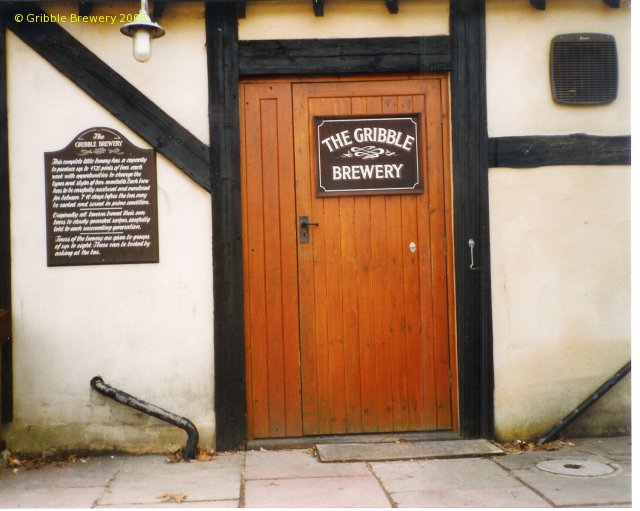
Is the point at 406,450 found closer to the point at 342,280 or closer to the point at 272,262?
the point at 342,280

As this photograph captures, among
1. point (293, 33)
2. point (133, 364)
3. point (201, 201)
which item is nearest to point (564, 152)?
point (293, 33)

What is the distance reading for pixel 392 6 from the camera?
5.35m

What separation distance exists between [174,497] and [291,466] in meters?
0.91

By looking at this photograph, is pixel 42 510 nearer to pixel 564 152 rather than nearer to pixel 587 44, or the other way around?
pixel 564 152

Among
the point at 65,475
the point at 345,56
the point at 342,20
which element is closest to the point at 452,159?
the point at 345,56

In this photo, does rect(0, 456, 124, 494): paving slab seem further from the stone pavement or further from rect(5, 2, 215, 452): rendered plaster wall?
rect(5, 2, 215, 452): rendered plaster wall

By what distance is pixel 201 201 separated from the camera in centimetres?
536

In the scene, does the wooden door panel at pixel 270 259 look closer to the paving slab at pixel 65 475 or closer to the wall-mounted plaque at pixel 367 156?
the wall-mounted plaque at pixel 367 156

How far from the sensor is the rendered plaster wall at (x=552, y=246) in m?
5.50

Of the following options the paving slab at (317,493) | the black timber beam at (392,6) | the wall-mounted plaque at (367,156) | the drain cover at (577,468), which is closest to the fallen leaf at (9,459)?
the paving slab at (317,493)

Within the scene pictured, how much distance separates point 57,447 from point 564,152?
4285 millimetres

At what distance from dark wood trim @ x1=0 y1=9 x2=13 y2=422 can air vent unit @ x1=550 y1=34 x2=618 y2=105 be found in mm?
3994

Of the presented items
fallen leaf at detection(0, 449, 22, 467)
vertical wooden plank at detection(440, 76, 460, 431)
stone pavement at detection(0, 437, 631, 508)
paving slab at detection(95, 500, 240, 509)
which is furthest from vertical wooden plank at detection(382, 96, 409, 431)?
fallen leaf at detection(0, 449, 22, 467)

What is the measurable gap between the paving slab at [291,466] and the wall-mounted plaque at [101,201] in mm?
1614
